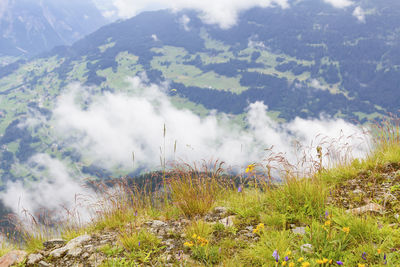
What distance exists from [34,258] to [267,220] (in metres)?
4.08

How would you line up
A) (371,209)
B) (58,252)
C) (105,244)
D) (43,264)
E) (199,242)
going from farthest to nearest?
(58,252) → (105,244) → (43,264) → (371,209) → (199,242)

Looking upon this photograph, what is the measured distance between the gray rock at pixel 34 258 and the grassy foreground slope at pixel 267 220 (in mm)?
316

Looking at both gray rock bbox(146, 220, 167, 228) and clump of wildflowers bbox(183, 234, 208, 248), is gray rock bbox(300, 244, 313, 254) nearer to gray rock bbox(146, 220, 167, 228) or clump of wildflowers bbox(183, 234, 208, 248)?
clump of wildflowers bbox(183, 234, 208, 248)

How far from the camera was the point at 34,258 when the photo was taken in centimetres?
464

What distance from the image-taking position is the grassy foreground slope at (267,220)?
3.45m

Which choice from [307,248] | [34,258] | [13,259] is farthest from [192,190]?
[13,259]

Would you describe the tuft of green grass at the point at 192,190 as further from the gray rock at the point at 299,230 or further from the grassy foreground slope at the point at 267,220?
the gray rock at the point at 299,230

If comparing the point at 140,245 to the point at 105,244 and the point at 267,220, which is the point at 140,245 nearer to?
the point at 105,244

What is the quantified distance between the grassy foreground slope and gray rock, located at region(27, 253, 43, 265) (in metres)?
0.32

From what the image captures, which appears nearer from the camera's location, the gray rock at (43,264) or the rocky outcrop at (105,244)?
the rocky outcrop at (105,244)

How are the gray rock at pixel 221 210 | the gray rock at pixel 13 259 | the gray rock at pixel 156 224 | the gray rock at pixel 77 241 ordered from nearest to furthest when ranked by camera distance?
1. the gray rock at pixel 13 259
2. the gray rock at pixel 77 241
3. the gray rock at pixel 156 224
4. the gray rock at pixel 221 210

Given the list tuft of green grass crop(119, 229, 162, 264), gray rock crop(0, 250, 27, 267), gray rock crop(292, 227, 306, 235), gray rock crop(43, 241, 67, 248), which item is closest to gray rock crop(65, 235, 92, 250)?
gray rock crop(43, 241, 67, 248)

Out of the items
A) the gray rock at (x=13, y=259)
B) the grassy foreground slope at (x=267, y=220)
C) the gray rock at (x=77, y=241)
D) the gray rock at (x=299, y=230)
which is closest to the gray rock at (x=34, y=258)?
the gray rock at (x=13, y=259)

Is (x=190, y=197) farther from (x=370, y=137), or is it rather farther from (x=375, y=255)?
(x=370, y=137)
